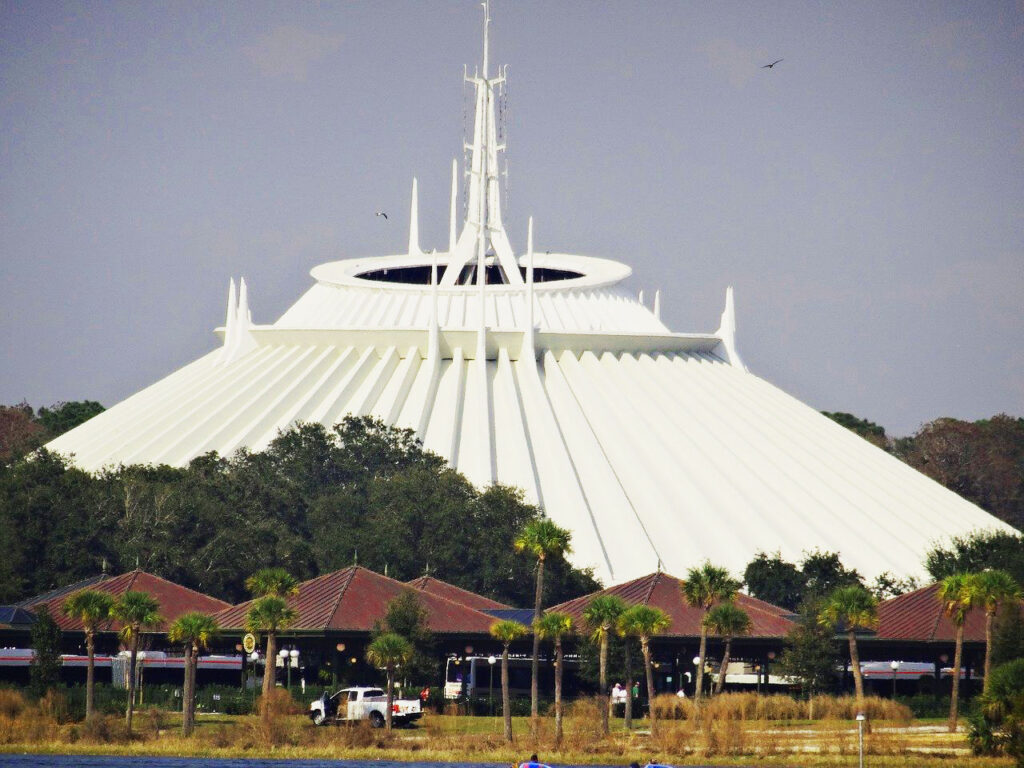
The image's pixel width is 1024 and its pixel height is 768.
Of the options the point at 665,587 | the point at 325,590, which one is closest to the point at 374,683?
the point at 325,590

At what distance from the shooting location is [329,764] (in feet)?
141

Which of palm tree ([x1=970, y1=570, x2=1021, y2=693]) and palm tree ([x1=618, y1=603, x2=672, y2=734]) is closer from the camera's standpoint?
palm tree ([x1=970, y1=570, x2=1021, y2=693])

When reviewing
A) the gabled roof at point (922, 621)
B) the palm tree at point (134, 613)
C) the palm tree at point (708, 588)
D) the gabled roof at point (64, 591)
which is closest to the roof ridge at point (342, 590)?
the palm tree at point (134, 613)

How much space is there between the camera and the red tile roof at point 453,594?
55594mm

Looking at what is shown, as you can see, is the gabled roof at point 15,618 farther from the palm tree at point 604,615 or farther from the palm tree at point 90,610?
the palm tree at point 604,615

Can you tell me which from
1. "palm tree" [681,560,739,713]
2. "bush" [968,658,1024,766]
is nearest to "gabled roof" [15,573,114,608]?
"palm tree" [681,560,739,713]

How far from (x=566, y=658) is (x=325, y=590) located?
938 cm

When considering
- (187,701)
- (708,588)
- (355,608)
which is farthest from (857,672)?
(187,701)

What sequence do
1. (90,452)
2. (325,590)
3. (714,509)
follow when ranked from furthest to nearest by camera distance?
Answer: (90,452), (714,509), (325,590)

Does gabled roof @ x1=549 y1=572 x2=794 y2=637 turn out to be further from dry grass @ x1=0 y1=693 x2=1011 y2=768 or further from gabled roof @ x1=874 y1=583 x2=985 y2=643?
dry grass @ x1=0 y1=693 x2=1011 y2=768

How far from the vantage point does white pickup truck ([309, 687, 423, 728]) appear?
1923 inches

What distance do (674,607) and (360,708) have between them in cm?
933

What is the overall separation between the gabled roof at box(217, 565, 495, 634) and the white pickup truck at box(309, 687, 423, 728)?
194cm

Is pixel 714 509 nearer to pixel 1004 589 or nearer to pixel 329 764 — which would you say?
pixel 1004 589
